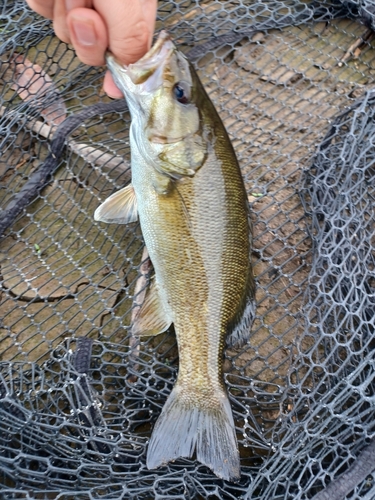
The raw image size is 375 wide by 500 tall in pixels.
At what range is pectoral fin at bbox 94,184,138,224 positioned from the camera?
293cm

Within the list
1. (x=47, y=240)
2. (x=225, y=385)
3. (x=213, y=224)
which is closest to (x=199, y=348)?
(x=225, y=385)

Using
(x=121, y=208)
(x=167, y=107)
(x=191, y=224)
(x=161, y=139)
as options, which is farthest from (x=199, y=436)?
(x=167, y=107)

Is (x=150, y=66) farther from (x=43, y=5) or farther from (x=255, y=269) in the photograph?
(x=255, y=269)

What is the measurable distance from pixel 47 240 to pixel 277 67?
226 centimetres

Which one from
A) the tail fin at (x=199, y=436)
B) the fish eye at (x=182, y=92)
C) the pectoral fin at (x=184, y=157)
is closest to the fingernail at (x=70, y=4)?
the fish eye at (x=182, y=92)

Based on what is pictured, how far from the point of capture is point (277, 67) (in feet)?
12.8

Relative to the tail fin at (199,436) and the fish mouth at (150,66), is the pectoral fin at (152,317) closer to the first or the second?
the tail fin at (199,436)

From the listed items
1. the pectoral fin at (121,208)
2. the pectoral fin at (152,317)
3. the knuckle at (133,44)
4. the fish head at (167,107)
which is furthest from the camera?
the pectoral fin at (121,208)

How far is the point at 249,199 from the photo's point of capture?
11.0ft

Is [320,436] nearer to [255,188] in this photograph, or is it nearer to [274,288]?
[274,288]

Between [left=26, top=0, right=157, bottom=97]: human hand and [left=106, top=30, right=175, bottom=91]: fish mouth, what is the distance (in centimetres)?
12

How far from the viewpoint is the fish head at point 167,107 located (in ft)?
8.24

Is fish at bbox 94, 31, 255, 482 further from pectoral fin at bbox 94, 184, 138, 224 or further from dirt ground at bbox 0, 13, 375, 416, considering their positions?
dirt ground at bbox 0, 13, 375, 416

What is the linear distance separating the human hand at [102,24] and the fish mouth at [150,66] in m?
0.12
